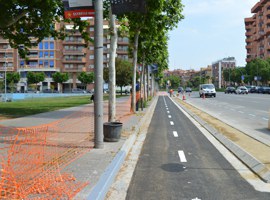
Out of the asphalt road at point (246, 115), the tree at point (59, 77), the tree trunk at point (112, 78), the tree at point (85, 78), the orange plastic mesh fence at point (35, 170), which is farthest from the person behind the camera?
the tree at point (85, 78)

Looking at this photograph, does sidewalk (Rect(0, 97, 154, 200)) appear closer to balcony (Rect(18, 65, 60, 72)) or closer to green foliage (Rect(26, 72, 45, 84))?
green foliage (Rect(26, 72, 45, 84))

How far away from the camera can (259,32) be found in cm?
9844

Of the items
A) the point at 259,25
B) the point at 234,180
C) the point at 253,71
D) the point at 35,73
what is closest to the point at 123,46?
the point at 35,73

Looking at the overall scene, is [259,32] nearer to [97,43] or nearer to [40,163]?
[97,43]

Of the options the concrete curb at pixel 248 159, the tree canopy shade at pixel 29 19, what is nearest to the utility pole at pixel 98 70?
the concrete curb at pixel 248 159

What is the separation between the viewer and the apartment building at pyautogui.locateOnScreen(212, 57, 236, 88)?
166375mm

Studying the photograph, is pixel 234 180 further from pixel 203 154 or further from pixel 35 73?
pixel 35 73

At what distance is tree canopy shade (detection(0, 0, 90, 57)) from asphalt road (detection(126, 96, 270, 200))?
35.4ft

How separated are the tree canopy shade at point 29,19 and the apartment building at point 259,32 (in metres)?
85.1

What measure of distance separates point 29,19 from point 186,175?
53.1 feet

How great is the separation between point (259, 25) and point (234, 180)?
107m

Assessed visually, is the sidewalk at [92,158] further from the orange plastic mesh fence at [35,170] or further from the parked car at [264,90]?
the parked car at [264,90]

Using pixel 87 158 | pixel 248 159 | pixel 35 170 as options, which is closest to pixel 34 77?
pixel 87 158

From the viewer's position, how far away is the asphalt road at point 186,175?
4676 millimetres
